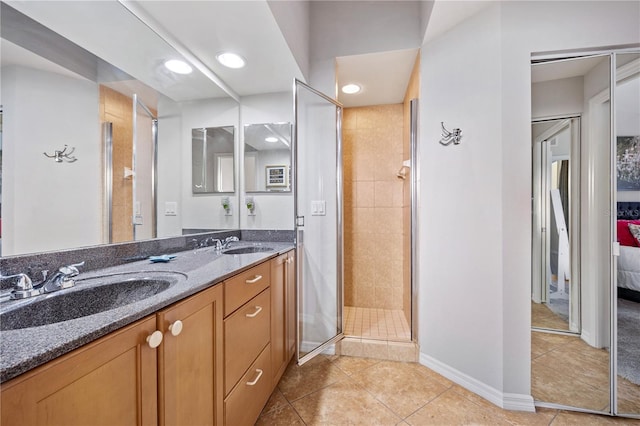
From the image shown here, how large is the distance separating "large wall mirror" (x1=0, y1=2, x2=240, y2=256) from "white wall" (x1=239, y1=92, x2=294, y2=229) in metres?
0.58

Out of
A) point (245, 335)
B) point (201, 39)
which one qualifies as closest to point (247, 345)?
point (245, 335)

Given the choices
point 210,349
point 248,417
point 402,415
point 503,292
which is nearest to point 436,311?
point 503,292

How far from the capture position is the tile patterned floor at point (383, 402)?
1404mm

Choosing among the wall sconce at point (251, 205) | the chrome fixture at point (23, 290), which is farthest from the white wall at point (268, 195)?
the chrome fixture at point (23, 290)

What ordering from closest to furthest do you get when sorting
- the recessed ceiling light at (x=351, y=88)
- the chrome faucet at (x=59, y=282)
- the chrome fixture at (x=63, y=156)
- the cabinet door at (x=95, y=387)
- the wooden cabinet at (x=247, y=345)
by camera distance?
the cabinet door at (x=95, y=387) < the chrome faucet at (x=59, y=282) < the chrome fixture at (x=63, y=156) < the wooden cabinet at (x=247, y=345) < the recessed ceiling light at (x=351, y=88)

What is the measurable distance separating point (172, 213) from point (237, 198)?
649mm

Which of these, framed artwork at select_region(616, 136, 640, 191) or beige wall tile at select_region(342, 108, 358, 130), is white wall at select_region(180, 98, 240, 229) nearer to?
beige wall tile at select_region(342, 108, 358, 130)

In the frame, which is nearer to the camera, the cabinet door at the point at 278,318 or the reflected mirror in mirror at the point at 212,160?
the cabinet door at the point at 278,318

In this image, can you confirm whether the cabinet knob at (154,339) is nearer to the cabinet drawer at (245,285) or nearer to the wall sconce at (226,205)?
the cabinet drawer at (245,285)

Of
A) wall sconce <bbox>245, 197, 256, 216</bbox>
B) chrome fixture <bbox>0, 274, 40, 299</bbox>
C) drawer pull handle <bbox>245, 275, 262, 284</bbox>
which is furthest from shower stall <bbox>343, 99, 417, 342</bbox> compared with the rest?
chrome fixture <bbox>0, 274, 40, 299</bbox>

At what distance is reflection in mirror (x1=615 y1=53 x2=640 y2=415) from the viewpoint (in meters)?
1.39

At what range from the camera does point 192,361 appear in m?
0.87

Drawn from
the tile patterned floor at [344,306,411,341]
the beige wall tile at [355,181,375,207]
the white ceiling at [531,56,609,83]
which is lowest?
the tile patterned floor at [344,306,411,341]

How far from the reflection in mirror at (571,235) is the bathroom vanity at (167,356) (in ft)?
5.30
